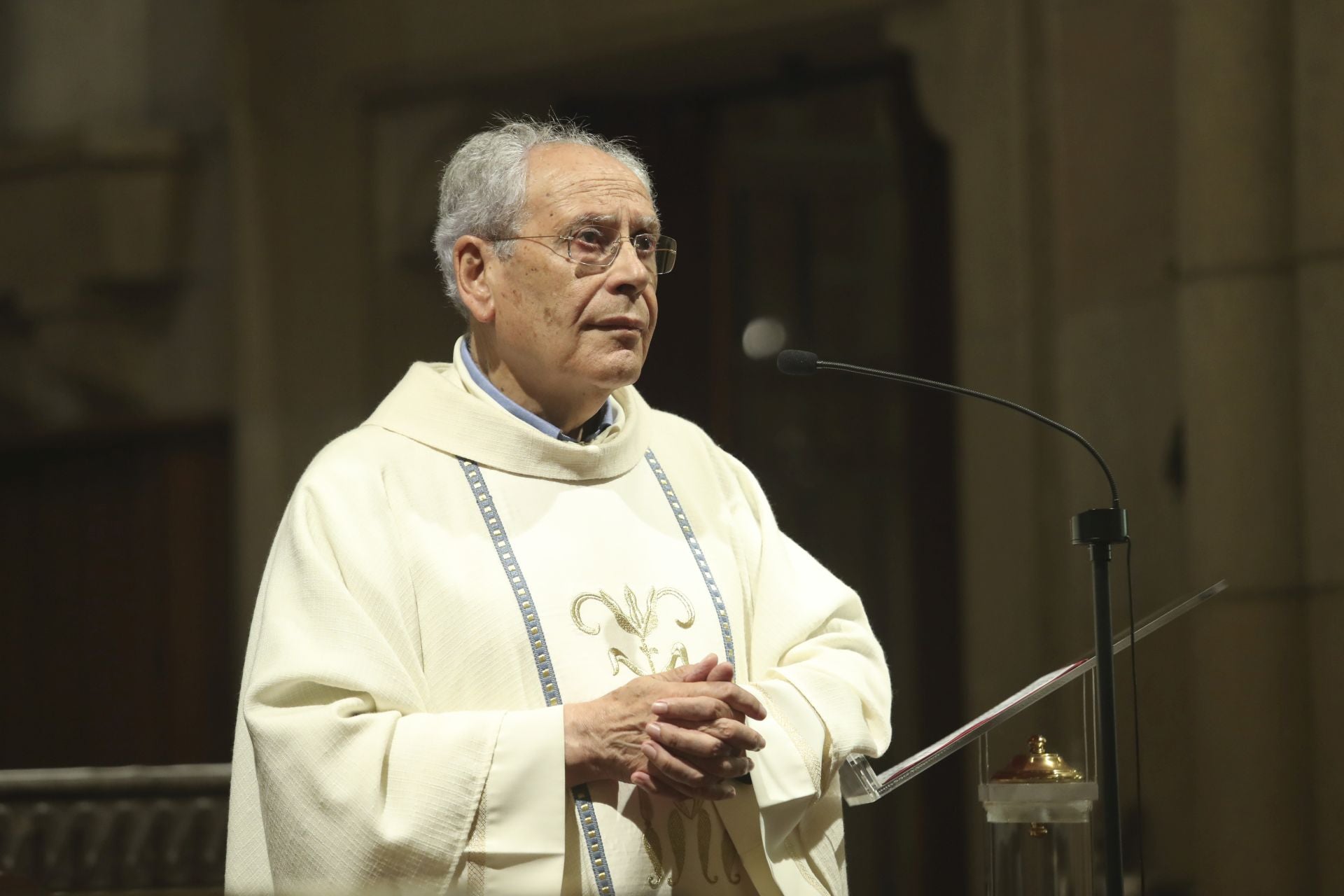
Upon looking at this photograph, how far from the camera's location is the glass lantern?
2754 mm

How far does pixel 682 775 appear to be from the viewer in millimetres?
2490

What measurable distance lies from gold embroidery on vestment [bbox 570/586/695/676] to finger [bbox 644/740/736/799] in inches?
10.5

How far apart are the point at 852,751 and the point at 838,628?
296mm

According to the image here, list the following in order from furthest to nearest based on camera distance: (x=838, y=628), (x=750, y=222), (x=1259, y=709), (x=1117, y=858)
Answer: (x=750, y=222), (x=1259, y=709), (x=838, y=628), (x=1117, y=858)

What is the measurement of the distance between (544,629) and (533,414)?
1.42ft

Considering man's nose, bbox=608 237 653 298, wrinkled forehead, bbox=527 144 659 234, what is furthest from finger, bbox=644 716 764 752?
wrinkled forehead, bbox=527 144 659 234

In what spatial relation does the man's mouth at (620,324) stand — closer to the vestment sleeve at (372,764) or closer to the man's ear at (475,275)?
the man's ear at (475,275)

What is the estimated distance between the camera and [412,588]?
2.70 metres

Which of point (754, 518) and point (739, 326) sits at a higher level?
point (739, 326)

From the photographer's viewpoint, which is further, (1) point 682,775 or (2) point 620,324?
(2) point 620,324

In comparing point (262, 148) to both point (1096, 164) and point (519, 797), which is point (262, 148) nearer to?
point (1096, 164)

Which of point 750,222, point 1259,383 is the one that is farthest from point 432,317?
point 1259,383

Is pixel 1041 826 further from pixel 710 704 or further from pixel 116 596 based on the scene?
pixel 116 596

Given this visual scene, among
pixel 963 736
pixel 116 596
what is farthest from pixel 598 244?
pixel 116 596
